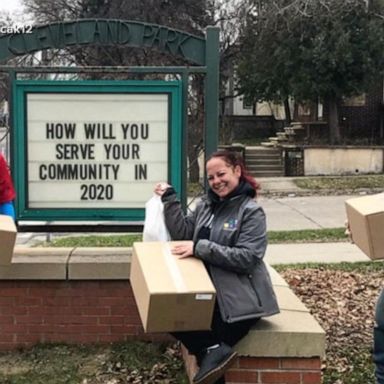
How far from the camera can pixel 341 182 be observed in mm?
18484

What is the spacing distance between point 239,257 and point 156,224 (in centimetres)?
88

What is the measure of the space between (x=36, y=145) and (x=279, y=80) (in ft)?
62.3

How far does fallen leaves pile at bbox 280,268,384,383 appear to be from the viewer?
4859 mm

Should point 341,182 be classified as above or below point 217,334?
below

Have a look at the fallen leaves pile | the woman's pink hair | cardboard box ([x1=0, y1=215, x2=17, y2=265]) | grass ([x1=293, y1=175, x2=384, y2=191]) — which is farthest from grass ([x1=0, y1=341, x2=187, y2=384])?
grass ([x1=293, y1=175, x2=384, y2=191])

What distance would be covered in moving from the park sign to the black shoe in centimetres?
173

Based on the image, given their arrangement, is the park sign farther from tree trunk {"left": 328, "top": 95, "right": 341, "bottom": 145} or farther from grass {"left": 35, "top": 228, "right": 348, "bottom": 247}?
tree trunk {"left": 328, "top": 95, "right": 341, "bottom": 145}

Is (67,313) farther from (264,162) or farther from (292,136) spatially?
(292,136)

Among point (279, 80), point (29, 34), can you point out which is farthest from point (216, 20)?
point (29, 34)

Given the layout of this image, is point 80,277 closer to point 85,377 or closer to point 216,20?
point 85,377

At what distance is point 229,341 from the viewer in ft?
11.6

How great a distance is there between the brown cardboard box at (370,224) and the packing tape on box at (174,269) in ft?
3.23

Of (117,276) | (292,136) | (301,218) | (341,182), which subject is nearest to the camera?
(117,276)

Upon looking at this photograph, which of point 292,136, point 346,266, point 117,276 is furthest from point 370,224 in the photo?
point 292,136
